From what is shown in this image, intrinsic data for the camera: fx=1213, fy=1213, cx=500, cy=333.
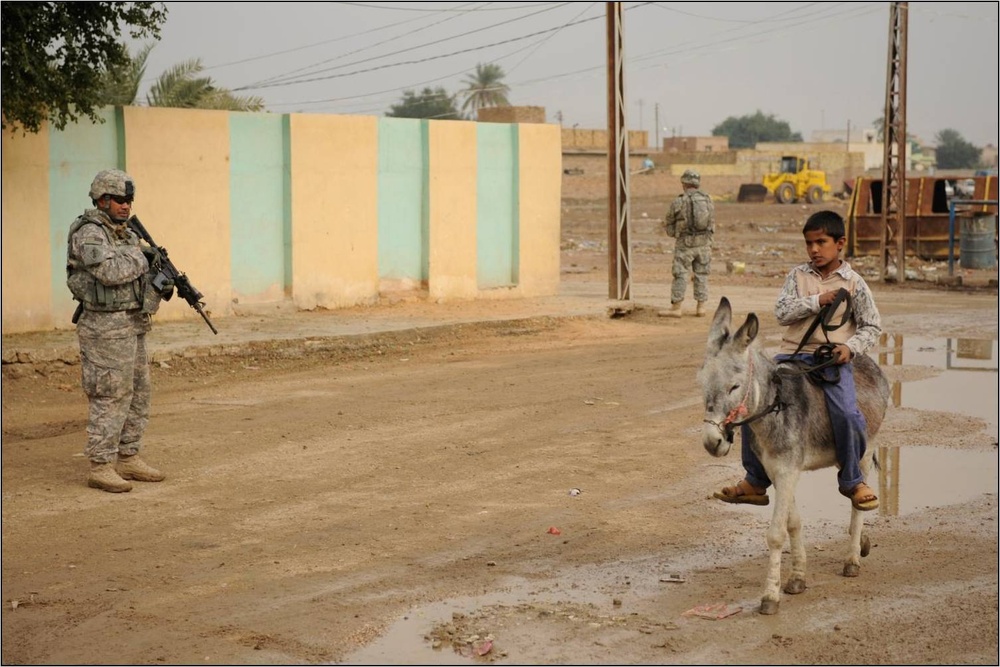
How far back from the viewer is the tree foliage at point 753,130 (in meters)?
149

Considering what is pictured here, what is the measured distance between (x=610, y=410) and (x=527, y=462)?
2.20 metres

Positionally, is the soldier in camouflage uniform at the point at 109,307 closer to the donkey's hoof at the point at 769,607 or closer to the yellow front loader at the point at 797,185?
the donkey's hoof at the point at 769,607

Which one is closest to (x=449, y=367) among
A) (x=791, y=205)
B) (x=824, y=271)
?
(x=824, y=271)

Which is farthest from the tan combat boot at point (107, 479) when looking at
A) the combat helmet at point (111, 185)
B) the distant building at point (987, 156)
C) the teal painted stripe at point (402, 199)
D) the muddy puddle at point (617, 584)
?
the distant building at point (987, 156)

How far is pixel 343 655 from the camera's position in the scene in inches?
208

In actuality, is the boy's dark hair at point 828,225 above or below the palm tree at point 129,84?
below

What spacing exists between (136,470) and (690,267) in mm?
11085

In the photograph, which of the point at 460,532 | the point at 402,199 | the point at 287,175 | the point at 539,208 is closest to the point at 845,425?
the point at 460,532

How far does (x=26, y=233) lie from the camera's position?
14.5m

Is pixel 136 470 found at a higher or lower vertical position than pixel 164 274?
lower

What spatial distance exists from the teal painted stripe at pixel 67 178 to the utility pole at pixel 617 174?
794 cm

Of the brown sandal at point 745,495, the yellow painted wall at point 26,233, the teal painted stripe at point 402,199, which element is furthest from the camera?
the teal painted stripe at point 402,199

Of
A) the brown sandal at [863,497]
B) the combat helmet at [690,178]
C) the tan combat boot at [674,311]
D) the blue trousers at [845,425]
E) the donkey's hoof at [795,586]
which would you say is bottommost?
the donkey's hoof at [795,586]

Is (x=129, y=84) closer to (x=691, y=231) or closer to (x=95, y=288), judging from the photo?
(x=691, y=231)
